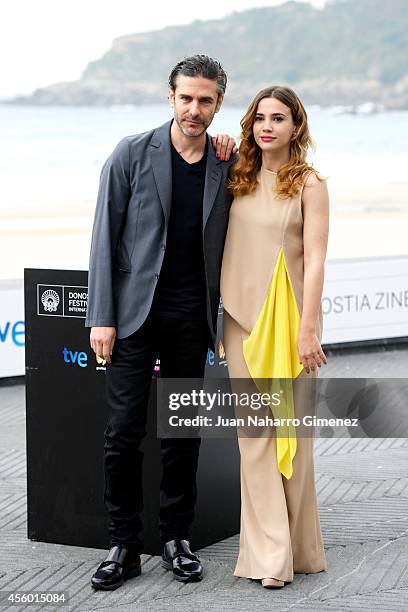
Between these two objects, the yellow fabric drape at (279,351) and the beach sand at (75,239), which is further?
the beach sand at (75,239)

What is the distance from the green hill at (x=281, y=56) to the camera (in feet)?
38.7

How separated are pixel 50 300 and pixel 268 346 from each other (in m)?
0.97

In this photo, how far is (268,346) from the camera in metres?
3.71

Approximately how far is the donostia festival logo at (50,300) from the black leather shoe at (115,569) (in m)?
0.99

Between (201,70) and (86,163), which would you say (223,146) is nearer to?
(201,70)

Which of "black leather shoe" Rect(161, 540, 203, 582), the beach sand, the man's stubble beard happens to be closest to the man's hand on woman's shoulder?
the man's stubble beard

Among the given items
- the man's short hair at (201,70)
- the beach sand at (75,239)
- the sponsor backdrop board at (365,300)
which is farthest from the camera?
the beach sand at (75,239)

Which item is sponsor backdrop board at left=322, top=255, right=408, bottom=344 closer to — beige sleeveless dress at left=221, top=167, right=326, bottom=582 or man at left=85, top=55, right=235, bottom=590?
beige sleeveless dress at left=221, top=167, right=326, bottom=582

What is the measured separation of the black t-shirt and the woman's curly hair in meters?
0.14

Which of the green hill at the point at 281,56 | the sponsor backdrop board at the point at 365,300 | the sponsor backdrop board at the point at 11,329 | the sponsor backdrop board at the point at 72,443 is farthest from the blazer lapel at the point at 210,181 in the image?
the green hill at the point at 281,56

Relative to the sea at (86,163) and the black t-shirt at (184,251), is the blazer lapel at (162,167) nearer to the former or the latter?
the black t-shirt at (184,251)

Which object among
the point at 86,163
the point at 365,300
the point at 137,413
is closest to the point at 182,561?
the point at 137,413

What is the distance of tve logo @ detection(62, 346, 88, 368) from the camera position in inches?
163

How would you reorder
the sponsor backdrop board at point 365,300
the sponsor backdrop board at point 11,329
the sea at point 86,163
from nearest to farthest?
the sponsor backdrop board at point 11,329 → the sponsor backdrop board at point 365,300 → the sea at point 86,163
